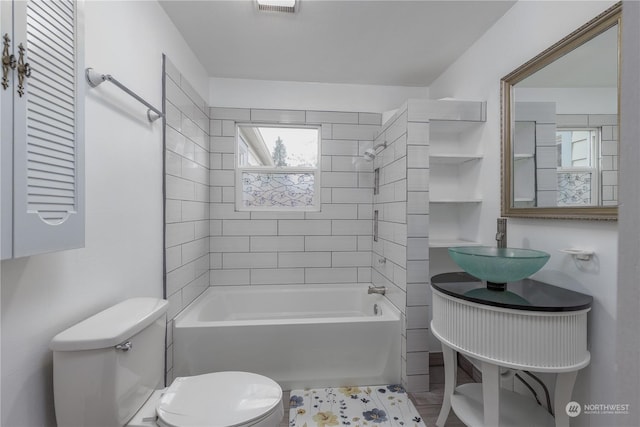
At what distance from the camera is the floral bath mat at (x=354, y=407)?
1.79 metres

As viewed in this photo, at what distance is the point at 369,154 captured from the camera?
2.68 metres

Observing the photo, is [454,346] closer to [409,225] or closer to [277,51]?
[409,225]

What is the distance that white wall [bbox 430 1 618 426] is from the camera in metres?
1.27

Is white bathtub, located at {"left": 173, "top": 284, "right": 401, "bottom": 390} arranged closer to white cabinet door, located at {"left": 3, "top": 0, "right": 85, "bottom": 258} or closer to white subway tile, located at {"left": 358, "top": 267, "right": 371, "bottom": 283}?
white subway tile, located at {"left": 358, "top": 267, "right": 371, "bottom": 283}

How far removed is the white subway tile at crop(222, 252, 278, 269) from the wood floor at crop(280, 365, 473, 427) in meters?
1.13

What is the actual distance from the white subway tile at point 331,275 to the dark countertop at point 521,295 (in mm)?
1343

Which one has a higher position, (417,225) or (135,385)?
(417,225)

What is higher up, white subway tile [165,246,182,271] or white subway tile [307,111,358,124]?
white subway tile [307,111,358,124]

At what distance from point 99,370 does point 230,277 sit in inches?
72.4

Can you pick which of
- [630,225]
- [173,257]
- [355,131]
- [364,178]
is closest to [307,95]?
[355,131]

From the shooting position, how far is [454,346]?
4.57 feet

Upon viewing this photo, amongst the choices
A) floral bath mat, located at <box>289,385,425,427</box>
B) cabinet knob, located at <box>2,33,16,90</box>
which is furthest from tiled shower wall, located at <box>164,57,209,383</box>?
cabinet knob, located at <box>2,33,16,90</box>

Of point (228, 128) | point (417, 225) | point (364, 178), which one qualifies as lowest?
point (417, 225)

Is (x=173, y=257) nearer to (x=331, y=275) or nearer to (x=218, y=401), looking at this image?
(x=218, y=401)
